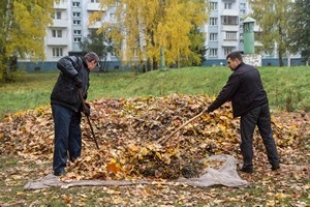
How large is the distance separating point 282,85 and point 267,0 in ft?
90.8

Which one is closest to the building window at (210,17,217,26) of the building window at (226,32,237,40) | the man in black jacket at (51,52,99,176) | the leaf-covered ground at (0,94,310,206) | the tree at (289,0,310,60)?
the building window at (226,32,237,40)

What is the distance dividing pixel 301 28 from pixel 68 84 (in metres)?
37.2

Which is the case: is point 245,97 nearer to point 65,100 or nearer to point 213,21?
point 65,100

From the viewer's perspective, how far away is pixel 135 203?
5.20m

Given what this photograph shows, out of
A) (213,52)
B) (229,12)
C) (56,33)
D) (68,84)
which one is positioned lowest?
(68,84)

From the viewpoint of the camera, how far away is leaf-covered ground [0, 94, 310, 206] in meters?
5.45

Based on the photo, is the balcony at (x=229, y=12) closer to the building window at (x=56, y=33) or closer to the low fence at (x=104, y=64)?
the low fence at (x=104, y=64)

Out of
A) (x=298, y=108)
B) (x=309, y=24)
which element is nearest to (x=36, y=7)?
(x=309, y=24)

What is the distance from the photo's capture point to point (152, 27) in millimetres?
30016

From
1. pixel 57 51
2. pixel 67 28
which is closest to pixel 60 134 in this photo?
pixel 57 51

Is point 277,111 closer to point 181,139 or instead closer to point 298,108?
point 298,108

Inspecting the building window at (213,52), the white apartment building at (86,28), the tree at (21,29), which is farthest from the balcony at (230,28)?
the tree at (21,29)

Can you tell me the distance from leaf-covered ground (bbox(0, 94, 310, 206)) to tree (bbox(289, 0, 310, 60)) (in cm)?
3097

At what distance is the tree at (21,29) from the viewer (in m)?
31.9
